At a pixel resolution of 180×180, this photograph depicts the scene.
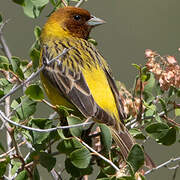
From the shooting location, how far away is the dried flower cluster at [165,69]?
3852 millimetres

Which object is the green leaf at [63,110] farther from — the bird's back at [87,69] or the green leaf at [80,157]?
the bird's back at [87,69]

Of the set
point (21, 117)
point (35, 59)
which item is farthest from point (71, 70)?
point (21, 117)

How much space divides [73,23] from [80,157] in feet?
6.97

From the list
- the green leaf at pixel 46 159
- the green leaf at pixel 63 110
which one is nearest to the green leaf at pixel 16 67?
the green leaf at pixel 63 110

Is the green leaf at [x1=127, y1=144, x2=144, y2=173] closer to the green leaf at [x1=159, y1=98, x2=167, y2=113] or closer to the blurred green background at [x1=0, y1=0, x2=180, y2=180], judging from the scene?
the green leaf at [x1=159, y1=98, x2=167, y2=113]

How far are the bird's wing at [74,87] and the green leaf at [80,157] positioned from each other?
795 millimetres

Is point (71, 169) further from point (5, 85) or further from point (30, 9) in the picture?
point (30, 9)

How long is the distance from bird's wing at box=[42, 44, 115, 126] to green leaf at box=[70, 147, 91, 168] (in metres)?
0.80

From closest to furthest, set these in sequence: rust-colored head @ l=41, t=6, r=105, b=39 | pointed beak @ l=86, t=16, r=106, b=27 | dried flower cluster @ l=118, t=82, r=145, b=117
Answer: dried flower cluster @ l=118, t=82, r=145, b=117, rust-colored head @ l=41, t=6, r=105, b=39, pointed beak @ l=86, t=16, r=106, b=27

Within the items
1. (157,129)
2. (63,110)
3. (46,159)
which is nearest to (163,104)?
(157,129)

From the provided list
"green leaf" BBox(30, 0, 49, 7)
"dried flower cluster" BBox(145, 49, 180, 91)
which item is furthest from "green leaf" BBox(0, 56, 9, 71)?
"dried flower cluster" BBox(145, 49, 180, 91)

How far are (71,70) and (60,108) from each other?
39.1 inches

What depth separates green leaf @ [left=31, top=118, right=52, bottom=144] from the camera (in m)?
3.32

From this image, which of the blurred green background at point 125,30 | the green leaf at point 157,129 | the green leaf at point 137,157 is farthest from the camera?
the blurred green background at point 125,30
